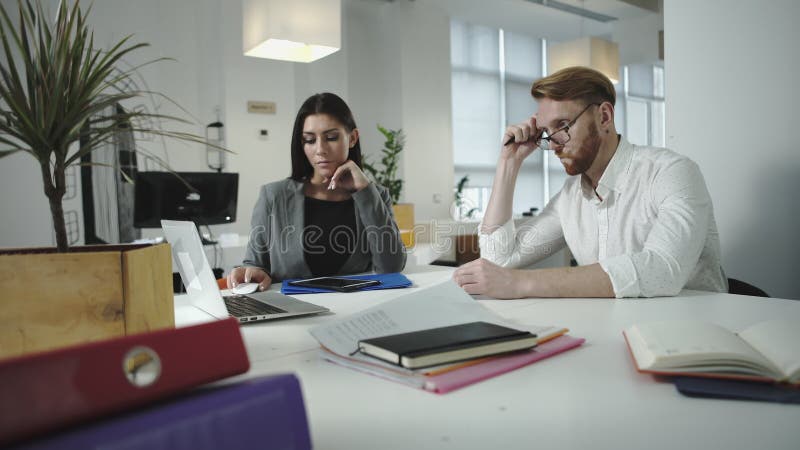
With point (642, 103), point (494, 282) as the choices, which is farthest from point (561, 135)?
point (642, 103)

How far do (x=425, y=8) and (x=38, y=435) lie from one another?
254 inches

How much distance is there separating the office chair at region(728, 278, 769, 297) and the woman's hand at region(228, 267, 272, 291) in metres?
1.41

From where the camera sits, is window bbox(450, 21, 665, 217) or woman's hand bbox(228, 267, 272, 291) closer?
woman's hand bbox(228, 267, 272, 291)

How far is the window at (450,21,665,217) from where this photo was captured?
701cm

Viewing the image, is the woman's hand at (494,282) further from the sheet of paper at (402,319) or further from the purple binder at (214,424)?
the purple binder at (214,424)

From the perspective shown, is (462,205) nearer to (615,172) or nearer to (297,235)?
(297,235)

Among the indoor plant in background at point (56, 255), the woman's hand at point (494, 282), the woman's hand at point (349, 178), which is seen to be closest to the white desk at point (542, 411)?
the indoor plant in background at point (56, 255)

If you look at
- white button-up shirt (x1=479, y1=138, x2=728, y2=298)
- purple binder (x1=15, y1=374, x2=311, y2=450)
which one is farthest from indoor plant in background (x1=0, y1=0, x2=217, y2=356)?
white button-up shirt (x1=479, y1=138, x2=728, y2=298)

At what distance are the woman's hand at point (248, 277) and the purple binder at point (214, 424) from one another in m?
1.20

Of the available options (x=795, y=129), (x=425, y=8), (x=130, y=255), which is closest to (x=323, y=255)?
(x=130, y=255)

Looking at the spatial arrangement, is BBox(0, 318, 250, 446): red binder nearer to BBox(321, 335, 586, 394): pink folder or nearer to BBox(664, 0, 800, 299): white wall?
BBox(321, 335, 586, 394): pink folder

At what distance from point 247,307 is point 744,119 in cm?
187

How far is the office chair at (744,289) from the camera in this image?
62.8 inches

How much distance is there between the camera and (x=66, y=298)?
77cm
